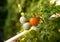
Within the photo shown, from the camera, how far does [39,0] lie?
2684 mm

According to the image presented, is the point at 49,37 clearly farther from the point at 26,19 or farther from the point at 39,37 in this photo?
the point at 26,19

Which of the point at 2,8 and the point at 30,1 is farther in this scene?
the point at 2,8

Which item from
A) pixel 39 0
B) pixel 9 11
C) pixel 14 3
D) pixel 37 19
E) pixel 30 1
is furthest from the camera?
pixel 9 11

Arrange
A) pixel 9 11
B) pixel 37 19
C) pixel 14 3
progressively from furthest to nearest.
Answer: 1. pixel 9 11
2. pixel 14 3
3. pixel 37 19

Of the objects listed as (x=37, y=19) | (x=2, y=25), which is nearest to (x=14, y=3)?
(x=2, y=25)

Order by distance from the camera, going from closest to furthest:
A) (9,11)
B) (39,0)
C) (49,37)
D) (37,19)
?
(49,37)
(37,19)
(39,0)
(9,11)

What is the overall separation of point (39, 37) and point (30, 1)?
1177mm

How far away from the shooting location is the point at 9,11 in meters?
3.56

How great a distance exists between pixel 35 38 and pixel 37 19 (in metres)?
0.62

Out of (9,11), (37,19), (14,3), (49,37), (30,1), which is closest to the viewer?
(49,37)

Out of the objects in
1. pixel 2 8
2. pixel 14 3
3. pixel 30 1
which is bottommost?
pixel 30 1

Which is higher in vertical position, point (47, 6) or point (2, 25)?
point (2, 25)

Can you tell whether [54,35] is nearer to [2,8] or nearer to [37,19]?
[37,19]

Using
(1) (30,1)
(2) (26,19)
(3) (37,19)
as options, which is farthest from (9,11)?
(3) (37,19)
